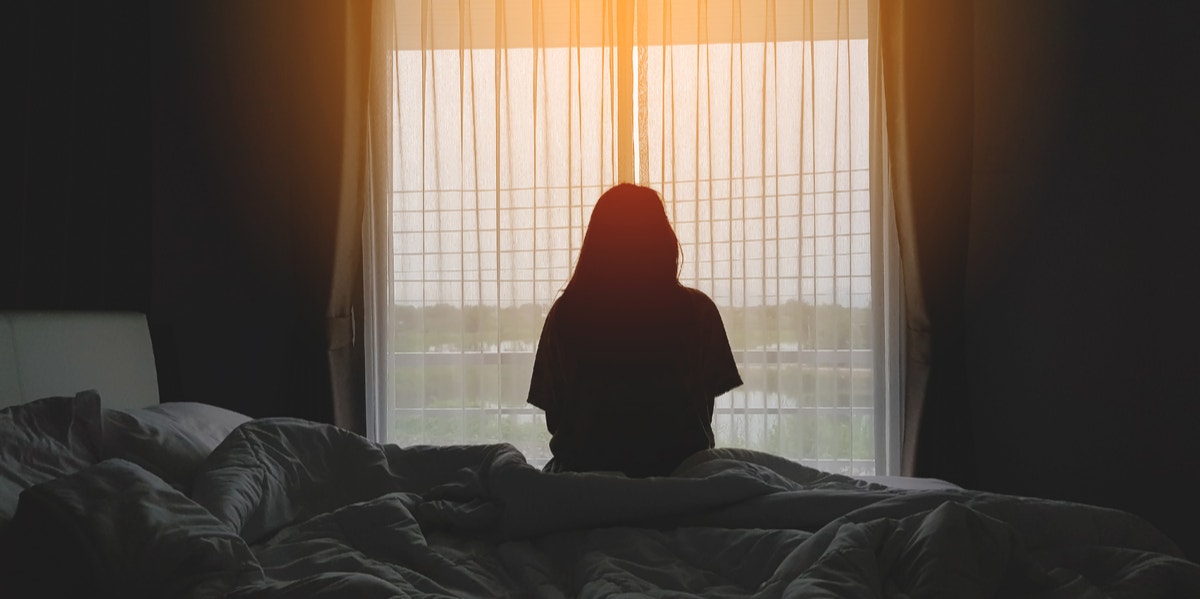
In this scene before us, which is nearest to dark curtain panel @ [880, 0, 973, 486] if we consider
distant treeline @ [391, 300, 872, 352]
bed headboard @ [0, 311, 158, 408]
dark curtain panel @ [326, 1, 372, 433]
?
distant treeline @ [391, 300, 872, 352]

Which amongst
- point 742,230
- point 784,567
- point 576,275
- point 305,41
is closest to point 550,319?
point 576,275

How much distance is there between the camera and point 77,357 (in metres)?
2.25

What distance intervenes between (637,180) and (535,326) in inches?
26.4

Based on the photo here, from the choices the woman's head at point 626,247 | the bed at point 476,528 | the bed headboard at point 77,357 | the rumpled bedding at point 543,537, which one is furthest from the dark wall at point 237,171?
the rumpled bedding at point 543,537

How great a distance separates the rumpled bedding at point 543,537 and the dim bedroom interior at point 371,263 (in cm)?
2

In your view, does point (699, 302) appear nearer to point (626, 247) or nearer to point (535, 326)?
point (626, 247)

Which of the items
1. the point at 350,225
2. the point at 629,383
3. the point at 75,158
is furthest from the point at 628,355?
the point at 75,158

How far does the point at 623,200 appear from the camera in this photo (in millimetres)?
2199

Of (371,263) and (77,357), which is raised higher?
(371,263)

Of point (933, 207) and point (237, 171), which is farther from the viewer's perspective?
point (237, 171)

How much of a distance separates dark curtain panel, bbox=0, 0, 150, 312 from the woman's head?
58.3 inches

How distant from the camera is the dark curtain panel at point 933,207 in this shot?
3.26m

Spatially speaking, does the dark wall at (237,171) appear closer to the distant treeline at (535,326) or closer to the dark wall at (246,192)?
the dark wall at (246,192)

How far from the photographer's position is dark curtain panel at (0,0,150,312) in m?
2.49
